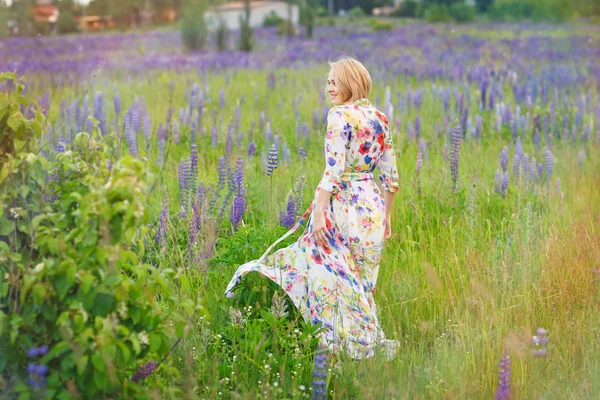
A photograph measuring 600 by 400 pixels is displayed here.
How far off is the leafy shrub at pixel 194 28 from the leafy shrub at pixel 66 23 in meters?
8.09

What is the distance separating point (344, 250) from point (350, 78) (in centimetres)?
85

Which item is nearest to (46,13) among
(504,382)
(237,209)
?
(237,209)

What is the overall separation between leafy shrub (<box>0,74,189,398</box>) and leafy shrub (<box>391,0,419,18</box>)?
29.3m

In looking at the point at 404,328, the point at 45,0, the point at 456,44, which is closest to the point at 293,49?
the point at 456,44

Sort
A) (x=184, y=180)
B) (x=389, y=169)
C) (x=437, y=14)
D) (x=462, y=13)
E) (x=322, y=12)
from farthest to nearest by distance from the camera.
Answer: (x=322, y=12)
(x=462, y=13)
(x=437, y=14)
(x=184, y=180)
(x=389, y=169)

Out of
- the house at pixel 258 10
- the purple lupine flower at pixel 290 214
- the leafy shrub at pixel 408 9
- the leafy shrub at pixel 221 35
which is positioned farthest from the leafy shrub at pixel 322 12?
the purple lupine flower at pixel 290 214

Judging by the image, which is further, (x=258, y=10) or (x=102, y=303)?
(x=258, y=10)

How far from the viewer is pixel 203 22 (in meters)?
18.4

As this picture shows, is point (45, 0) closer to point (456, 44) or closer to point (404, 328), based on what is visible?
point (456, 44)

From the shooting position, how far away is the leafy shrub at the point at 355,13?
2965cm

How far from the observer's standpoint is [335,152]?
11.4 ft

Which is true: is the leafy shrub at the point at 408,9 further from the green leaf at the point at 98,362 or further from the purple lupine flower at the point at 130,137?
the green leaf at the point at 98,362

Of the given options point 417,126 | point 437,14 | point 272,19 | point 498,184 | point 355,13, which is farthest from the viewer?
point 355,13

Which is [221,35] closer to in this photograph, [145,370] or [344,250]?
[344,250]
